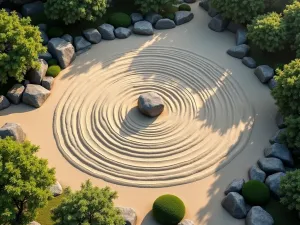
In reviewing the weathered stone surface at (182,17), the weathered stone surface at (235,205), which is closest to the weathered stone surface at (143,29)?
the weathered stone surface at (182,17)

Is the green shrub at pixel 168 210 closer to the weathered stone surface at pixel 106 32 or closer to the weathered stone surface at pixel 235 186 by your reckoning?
the weathered stone surface at pixel 235 186

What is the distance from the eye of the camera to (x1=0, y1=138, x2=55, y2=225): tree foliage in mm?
21141

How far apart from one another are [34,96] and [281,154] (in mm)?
16000

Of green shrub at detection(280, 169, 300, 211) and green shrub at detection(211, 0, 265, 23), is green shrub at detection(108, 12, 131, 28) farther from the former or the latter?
green shrub at detection(280, 169, 300, 211)

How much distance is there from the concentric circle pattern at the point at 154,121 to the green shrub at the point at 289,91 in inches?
101

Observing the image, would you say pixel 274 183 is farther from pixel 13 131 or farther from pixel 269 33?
pixel 13 131

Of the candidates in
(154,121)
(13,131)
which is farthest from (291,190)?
(13,131)

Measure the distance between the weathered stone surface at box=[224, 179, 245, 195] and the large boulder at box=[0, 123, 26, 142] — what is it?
12.6 metres

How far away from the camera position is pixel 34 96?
3012 centimetres

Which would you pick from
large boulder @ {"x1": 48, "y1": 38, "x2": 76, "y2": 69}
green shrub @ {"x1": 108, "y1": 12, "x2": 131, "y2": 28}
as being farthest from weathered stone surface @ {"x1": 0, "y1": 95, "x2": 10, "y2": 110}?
green shrub @ {"x1": 108, "y1": 12, "x2": 131, "y2": 28}

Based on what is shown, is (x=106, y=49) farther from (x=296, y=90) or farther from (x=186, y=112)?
(x=296, y=90)

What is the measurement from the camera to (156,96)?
29969 mm

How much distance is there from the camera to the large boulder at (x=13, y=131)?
2698 centimetres

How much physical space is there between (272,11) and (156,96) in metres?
13.1
